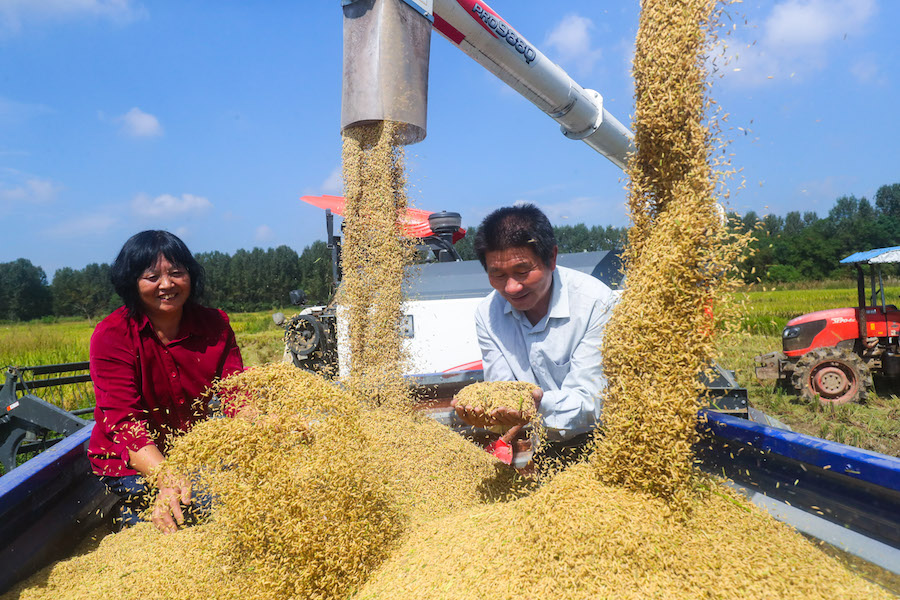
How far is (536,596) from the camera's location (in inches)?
59.0

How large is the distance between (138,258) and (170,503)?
1.03 meters

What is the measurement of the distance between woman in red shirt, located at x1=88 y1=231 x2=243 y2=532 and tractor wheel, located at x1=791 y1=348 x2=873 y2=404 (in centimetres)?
677

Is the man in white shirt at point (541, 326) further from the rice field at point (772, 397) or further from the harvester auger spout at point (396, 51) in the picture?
the harvester auger spout at point (396, 51)

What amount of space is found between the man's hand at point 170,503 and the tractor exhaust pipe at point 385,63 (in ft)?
7.79

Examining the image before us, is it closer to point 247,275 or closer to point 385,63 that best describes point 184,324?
point 385,63

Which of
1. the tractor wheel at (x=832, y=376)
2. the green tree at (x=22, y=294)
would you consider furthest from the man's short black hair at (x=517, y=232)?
the green tree at (x=22, y=294)

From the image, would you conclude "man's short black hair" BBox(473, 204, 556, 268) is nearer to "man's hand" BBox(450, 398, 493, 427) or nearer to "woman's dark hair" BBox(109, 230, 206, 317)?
"man's hand" BBox(450, 398, 493, 427)

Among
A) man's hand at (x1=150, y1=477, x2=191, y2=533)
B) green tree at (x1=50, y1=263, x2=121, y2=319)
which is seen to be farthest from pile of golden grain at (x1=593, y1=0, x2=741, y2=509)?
green tree at (x1=50, y1=263, x2=121, y2=319)

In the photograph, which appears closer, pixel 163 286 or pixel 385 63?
pixel 163 286

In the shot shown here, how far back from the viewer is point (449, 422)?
3.54m

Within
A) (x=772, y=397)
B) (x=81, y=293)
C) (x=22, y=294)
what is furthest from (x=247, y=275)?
(x=772, y=397)

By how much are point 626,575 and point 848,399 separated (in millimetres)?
6543

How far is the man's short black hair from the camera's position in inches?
88.4

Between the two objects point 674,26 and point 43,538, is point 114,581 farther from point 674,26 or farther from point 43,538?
point 674,26
